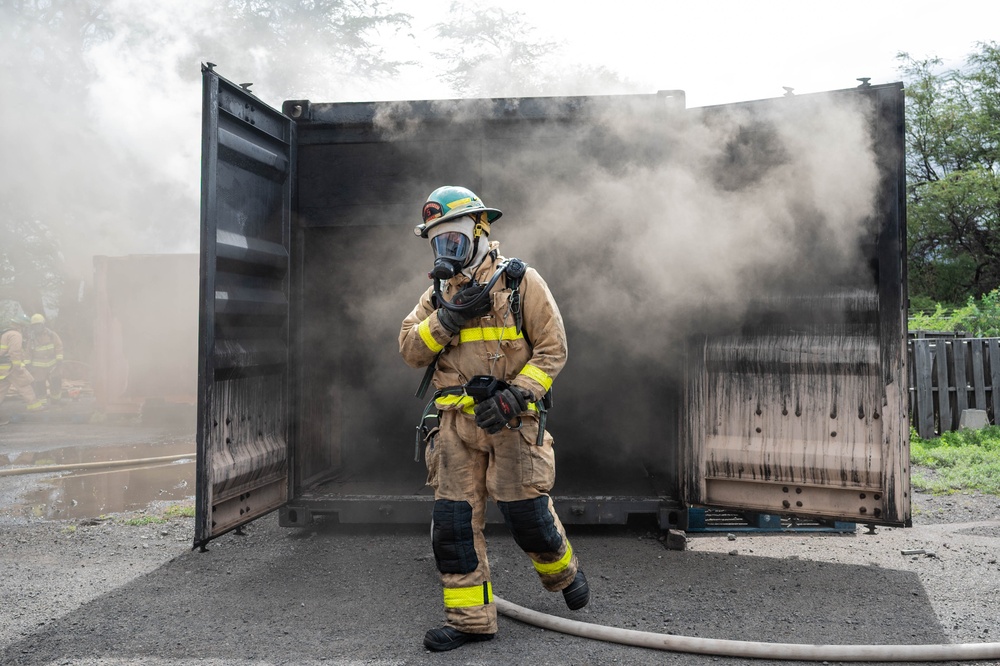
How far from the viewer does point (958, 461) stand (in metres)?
6.86

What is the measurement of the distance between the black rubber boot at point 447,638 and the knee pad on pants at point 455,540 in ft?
0.78

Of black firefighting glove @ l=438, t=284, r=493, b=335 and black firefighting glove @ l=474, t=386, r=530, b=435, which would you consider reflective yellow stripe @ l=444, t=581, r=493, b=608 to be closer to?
black firefighting glove @ l=474, t=386, r=530, b=435

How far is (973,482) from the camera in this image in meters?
6.07

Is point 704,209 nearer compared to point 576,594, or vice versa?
point 576,594

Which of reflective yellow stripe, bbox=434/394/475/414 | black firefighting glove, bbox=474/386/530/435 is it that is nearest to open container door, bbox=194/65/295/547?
reflective yellow stripe, bbox=434/394/475/414

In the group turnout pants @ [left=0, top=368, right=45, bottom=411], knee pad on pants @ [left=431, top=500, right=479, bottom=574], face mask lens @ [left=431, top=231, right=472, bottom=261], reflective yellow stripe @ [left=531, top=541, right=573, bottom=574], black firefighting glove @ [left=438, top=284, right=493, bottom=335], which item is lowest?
reflective yellow stripe @ [left=531, top=541, right=573, bottom=574]

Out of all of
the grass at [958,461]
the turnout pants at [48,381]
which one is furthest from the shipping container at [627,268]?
the turnout pants at [48,381]

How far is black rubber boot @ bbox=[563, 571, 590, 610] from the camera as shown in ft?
10.9

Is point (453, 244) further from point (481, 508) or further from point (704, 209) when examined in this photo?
point (704, 209)

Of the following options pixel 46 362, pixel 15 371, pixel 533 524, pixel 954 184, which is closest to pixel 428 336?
pixel 533 524

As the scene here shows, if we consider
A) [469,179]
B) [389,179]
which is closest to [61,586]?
[389,179]

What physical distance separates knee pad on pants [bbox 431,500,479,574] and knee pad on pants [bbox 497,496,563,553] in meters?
0.17

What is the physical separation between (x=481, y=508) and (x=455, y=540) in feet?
0.72

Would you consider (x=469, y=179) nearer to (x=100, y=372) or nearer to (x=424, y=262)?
(x=424, y=262)
